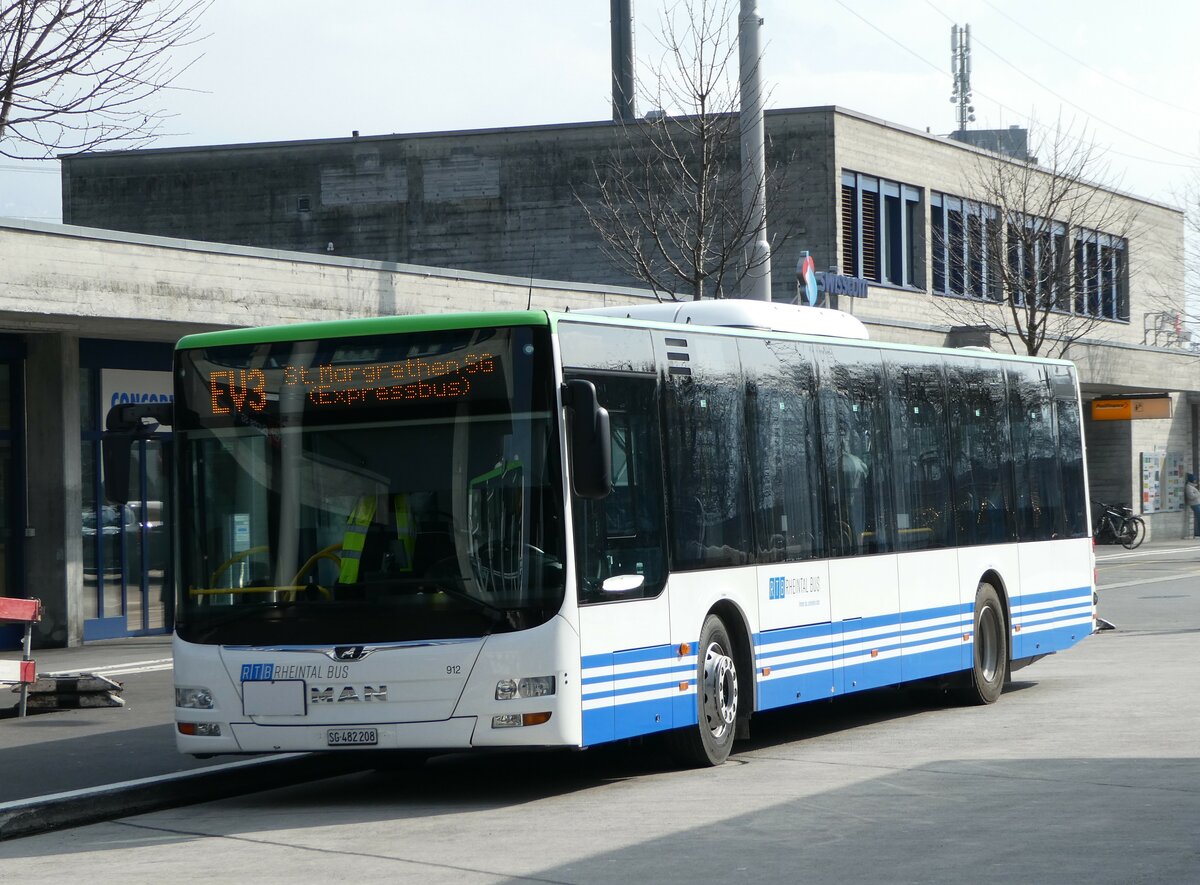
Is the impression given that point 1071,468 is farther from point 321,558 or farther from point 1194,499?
point 1194,499

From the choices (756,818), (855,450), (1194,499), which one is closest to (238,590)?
(756,818)

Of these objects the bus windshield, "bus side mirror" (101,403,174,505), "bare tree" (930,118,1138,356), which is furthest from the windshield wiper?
"bare tree" (930,118,1138,356)

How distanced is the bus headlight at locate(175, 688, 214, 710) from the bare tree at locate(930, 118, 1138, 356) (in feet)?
79.6

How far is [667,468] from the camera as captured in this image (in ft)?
36.8

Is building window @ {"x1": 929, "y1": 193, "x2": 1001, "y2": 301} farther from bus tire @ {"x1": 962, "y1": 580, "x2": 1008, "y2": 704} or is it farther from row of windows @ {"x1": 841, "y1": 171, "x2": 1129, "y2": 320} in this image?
bus tire @ {"x1": 962, "y1": 580, "x2": 1008, "y2": 704}

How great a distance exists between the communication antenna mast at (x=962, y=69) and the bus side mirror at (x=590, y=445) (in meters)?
83.5

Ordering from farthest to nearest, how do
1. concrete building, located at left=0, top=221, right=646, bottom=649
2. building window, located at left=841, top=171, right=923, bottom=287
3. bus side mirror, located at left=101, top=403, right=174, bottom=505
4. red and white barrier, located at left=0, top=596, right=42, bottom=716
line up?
building window, located at left=841, top=171, right=923, bottom=287
concrete building, located at left=0, top=221, right=646, bottom=649
red and white barrier, located at left=0, top=596, right=42, bottom=716
bus side mirror, located at left=101, top=403, right=174, bottom=505

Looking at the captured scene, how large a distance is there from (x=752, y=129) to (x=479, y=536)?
10551 mm

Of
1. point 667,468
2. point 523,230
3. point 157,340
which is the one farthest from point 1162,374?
point 667,468

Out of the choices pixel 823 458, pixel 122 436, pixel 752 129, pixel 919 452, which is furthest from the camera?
pixel 752 129

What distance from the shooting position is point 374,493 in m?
10.2

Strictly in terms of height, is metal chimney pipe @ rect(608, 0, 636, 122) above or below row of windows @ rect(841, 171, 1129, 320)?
above

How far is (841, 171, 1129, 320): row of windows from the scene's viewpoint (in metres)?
36.1

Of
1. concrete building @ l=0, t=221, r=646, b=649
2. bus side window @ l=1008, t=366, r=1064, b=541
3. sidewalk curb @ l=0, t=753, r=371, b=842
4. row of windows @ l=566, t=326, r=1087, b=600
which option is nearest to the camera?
sidewalk curb @ l=0, t=753, r=371, b=842
